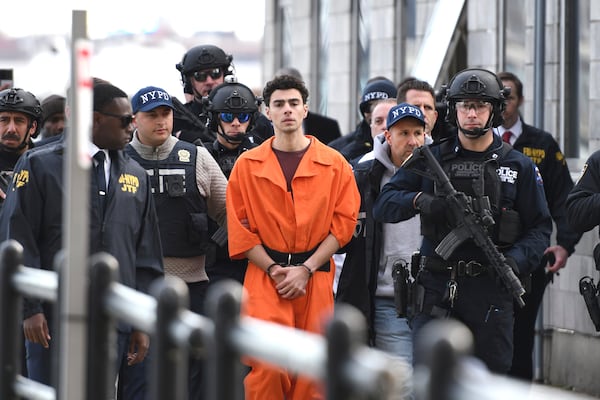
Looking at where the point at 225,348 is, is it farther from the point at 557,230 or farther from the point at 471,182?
the point at 557,230

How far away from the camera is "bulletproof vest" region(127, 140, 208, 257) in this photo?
936 centimetres

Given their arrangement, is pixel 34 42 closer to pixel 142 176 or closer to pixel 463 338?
pixel 142 176

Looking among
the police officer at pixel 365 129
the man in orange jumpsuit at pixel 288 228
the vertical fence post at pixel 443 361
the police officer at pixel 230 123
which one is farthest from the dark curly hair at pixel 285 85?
the vertical fence post at pixel 443 361

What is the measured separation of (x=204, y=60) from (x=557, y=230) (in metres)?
2.43

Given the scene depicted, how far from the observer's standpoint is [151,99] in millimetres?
9469

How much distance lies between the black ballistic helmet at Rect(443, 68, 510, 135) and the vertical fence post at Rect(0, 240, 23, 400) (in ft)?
11.3

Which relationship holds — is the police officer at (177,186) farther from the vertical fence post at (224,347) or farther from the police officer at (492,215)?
the vertical fence post at (224,347)

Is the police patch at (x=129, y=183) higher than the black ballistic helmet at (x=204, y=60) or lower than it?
lower

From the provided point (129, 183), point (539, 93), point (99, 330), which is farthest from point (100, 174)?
point (539, 93)

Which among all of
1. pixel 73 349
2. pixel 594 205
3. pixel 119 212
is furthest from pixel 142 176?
pixel 73 349

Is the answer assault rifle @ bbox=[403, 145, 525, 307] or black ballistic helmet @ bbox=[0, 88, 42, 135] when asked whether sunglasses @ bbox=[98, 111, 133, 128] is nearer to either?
assault rifle @ bbox=[403, 145, 525, 307]

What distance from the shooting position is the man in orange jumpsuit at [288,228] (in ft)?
28.7

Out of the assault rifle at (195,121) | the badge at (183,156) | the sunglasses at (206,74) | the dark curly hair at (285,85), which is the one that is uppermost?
the sunglasses at (206,74)

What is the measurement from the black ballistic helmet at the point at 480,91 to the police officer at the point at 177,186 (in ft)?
4.51
